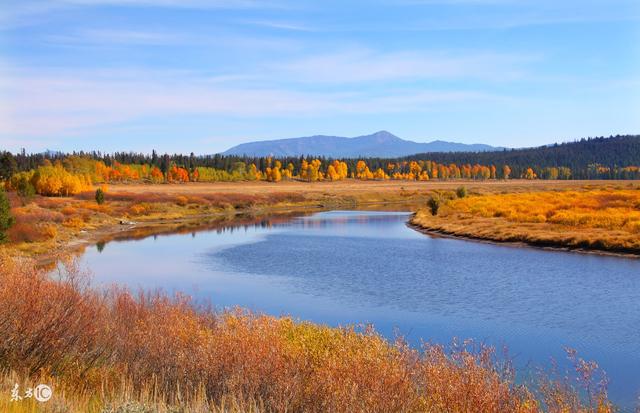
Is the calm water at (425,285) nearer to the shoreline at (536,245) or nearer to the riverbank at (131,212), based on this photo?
the shoreline at (536,245)

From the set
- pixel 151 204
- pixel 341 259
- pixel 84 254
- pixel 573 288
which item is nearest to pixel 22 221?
pixel 84 254

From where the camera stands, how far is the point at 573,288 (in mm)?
34562

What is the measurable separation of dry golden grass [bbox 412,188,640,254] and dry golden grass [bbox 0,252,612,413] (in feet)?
131

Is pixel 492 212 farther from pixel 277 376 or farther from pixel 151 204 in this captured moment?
pixel 277 376

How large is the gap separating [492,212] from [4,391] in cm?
7399

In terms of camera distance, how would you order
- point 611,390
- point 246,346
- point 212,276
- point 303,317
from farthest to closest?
point 212,276 < point 303,317 < point 611,390 < point 246,346

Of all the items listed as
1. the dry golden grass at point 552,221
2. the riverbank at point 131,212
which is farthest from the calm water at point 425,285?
the riverbank at point 131,212

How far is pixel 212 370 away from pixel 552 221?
2367 inches

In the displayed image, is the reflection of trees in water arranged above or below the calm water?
below

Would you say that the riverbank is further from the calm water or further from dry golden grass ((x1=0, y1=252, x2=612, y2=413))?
dry golden grass ((x1=0, y1=252, x2=612, y2=413))

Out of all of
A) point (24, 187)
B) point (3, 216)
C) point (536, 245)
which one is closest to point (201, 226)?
point (24, 187)

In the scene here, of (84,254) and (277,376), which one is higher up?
(277,376)

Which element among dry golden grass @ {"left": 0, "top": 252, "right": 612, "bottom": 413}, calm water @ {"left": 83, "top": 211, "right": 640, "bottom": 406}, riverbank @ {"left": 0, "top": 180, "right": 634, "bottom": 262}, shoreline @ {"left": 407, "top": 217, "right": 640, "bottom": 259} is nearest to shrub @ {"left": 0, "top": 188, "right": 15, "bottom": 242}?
riverbank @ {"left": 0, "top": 180, "right": 634, "bottom": 262}

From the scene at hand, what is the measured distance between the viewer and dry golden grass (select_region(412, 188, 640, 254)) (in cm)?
5281
